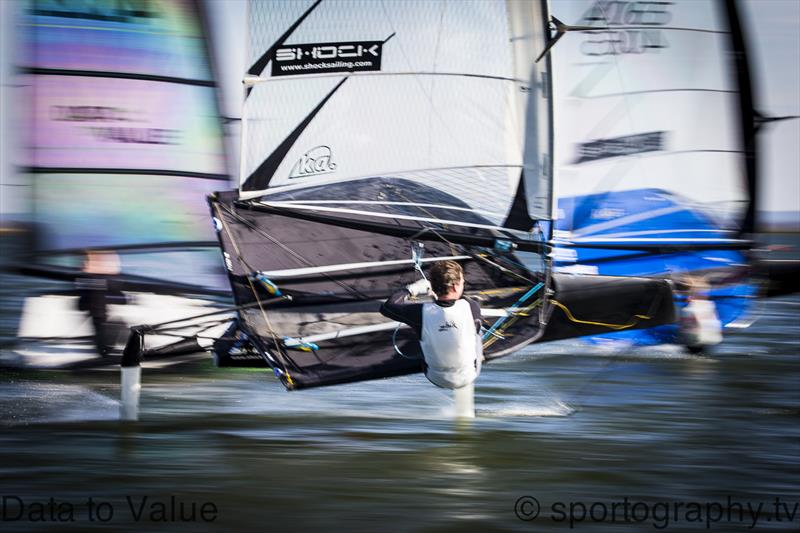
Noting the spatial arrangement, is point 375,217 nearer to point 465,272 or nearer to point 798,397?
point 465,272

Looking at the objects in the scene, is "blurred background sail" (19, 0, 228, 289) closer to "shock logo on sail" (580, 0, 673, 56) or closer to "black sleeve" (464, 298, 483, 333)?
"shock logo on sail" (580, 0, 673, 56)

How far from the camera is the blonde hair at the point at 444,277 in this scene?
5.77 m

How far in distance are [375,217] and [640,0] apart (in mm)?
4123

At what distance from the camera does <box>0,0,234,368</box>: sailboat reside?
9.15 meters

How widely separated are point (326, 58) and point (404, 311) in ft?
6.47

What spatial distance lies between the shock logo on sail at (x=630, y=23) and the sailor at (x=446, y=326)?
15.3 feet

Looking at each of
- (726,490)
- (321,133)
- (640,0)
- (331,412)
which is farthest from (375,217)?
(640,0)

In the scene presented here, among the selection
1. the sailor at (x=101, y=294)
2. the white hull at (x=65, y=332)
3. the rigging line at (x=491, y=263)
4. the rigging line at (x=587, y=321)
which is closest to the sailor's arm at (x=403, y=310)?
the rigging line at (x=491, y=263)

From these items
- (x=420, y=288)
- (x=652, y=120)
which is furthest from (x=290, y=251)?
(x=652, y=120)

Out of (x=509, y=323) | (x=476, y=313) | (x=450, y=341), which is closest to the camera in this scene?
(x=450, y=341)

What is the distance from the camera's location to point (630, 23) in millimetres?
9703

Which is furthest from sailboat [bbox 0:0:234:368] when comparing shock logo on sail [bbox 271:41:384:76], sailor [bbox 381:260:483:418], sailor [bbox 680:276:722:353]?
sailor [bbox 680:276:722:353]

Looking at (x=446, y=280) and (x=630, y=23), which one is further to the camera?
(x=630, y=23)

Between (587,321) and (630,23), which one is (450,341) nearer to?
(587,321)
